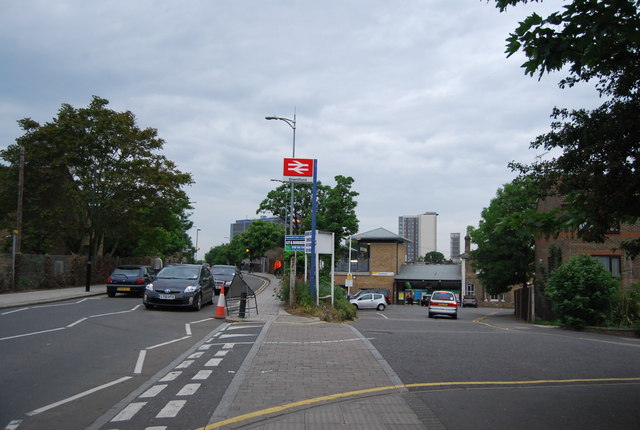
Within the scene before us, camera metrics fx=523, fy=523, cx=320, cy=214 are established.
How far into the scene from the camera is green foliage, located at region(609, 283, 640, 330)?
20352mm

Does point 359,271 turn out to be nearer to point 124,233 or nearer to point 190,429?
point 124,233

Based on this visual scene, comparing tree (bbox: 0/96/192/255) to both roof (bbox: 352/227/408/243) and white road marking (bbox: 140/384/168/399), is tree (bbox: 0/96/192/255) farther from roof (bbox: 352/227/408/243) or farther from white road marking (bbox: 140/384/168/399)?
roof (bbox: 352/227/408/243)

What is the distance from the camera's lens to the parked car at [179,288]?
16.8 metres

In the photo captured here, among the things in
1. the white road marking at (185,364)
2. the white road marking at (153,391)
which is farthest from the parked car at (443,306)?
the white road marking at (153,391)

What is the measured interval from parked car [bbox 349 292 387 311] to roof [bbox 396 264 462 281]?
24.5 m

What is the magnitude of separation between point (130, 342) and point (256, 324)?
4537 mm

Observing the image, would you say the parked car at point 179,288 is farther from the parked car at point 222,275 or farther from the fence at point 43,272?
the fence at point 43,272

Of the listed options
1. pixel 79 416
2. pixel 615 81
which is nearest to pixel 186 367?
pixel 79 416

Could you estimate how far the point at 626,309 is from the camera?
Result: 67.8 feet

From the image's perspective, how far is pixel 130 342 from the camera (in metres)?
10.6

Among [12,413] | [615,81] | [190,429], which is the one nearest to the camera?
[190,429]

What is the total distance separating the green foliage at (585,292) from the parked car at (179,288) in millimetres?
14554

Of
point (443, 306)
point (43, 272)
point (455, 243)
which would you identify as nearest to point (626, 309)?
point (443, 306)

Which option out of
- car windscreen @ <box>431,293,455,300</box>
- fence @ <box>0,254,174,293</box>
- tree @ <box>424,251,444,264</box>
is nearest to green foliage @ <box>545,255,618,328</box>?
car windscreen @ <box>431,293,455,300</box>
